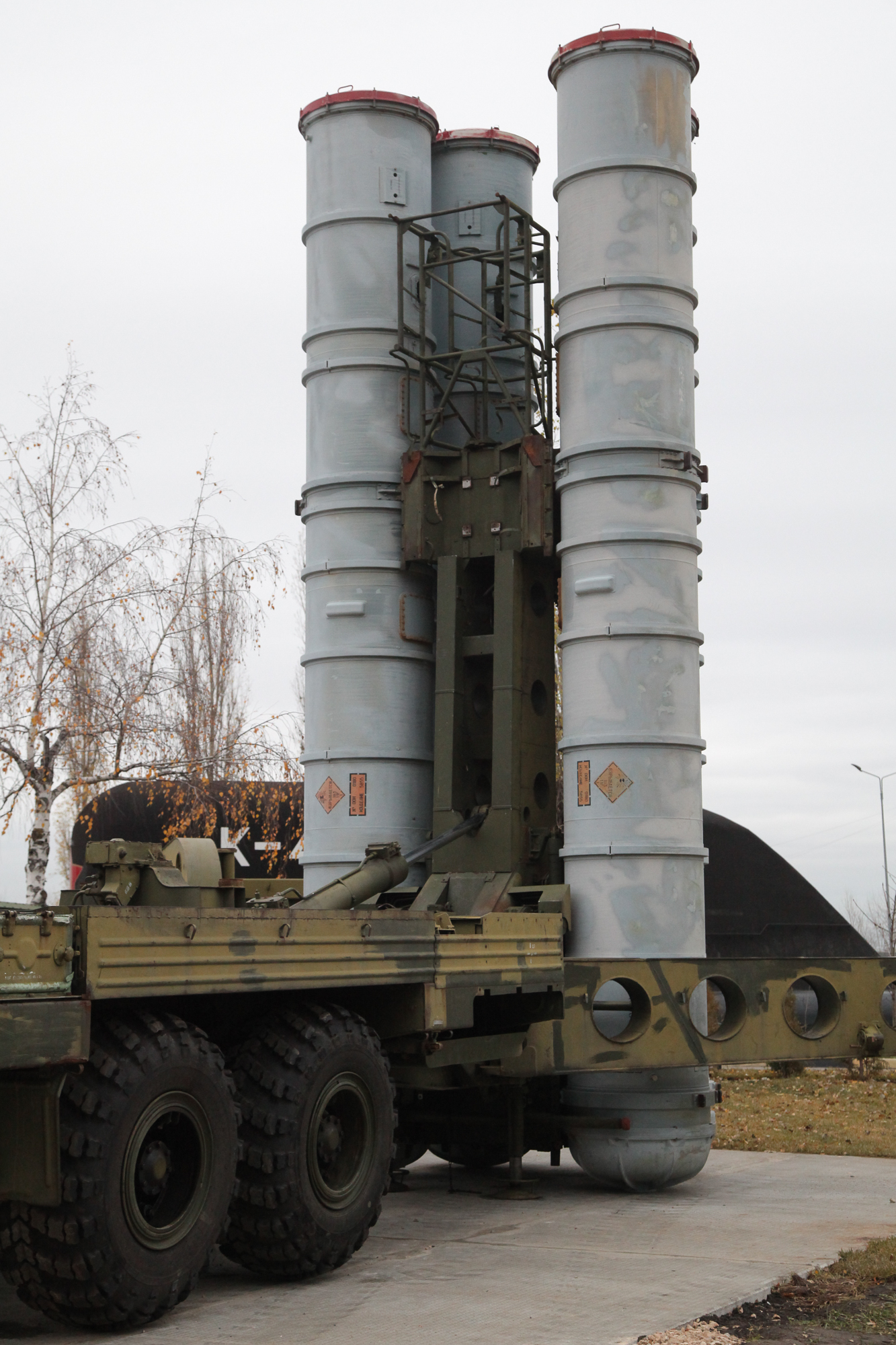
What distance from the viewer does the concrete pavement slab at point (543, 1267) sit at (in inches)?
242

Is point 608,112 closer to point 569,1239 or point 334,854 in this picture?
point 334,854

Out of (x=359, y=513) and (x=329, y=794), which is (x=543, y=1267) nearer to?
(x=329, y=794)

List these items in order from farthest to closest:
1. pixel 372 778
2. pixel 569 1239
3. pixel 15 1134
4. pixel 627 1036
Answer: pixel 372 778 → pixel 627 1036 → pixel 569 1239 → pixel 15 1134

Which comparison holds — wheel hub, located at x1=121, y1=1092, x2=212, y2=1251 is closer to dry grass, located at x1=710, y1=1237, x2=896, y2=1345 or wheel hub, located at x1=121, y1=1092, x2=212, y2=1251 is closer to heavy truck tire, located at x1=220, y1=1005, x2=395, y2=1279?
heavy truck tire, located at x1=220, y1=1005, x2=395, y2=1279

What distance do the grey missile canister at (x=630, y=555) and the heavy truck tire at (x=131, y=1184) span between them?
3750 mm

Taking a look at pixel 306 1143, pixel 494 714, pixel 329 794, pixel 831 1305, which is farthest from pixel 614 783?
pixel 831 1305

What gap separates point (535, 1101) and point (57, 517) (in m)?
13.3

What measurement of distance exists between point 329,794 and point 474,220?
4.54 m

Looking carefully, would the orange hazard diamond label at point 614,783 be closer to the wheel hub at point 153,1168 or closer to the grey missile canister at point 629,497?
the grey missile canister at point 629,497

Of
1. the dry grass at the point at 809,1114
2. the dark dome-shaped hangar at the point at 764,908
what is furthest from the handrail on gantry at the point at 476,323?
the dark dome-shaped hangar at the point at 764,908

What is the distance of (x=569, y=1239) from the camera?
8.15 m

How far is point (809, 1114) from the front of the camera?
14.4 m

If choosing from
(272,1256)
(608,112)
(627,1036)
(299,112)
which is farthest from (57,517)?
(272,1256)

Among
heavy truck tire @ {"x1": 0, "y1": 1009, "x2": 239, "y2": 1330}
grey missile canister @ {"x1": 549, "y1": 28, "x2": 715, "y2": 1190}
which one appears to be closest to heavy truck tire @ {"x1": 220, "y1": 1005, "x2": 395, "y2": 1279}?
heavy truck tire @ {"x1": 0, "y1": 1009, "x2": 239, "y2": 1330}
